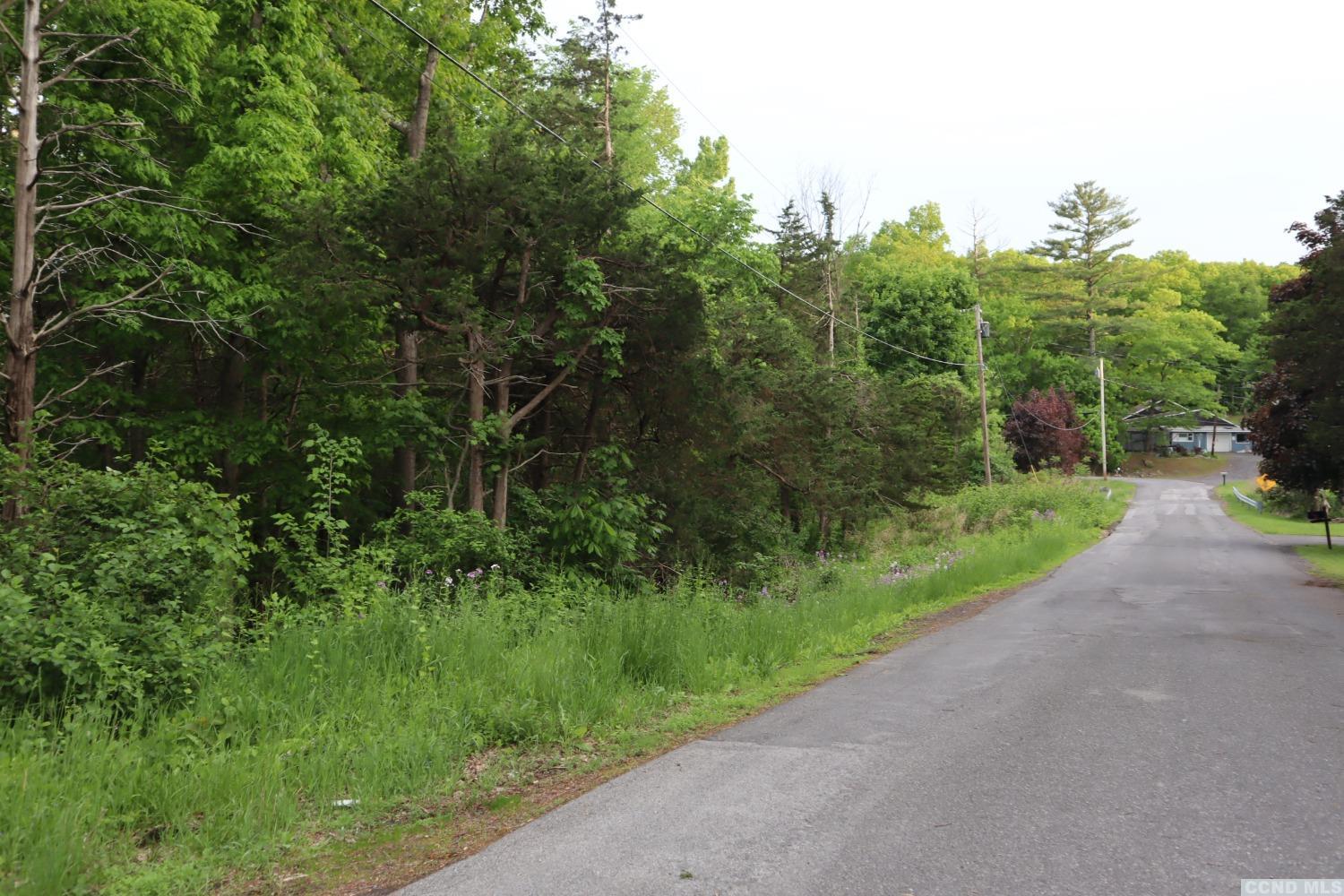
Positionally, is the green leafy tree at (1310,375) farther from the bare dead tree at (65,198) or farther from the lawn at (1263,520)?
the bare dead tree at (65,198)

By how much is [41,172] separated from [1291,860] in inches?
486

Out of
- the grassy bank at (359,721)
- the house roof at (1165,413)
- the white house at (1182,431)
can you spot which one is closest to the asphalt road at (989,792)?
the grassy bank at (359,721)

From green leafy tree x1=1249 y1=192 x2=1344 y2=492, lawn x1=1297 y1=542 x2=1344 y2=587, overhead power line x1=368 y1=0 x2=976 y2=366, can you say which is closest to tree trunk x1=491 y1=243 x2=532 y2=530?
overhead power line x1=368 y1=0 x2=976 y2=366

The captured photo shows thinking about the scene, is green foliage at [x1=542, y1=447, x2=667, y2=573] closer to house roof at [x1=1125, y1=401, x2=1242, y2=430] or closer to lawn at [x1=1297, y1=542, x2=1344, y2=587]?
lawn at [x1=1297, y1=542, x2=1344, y2=587]

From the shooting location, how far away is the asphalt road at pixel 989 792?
3725mm

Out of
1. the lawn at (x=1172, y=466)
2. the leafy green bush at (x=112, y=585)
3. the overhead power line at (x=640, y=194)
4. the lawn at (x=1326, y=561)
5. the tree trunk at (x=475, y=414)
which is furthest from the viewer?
the lawn at (x=1172, y=466)

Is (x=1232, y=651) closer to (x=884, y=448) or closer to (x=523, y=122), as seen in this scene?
(x=523, y=122)

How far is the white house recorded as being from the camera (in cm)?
7938

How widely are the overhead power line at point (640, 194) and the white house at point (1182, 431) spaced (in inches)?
1717

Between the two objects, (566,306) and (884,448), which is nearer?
(566,306)

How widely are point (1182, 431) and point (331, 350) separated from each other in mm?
98274

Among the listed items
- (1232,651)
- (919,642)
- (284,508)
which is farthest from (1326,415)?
(284,508)

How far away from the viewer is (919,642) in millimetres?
10344

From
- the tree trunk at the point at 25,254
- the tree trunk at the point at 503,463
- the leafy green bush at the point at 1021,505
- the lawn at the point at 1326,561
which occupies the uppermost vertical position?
the tree trunk at the point at 25,254
